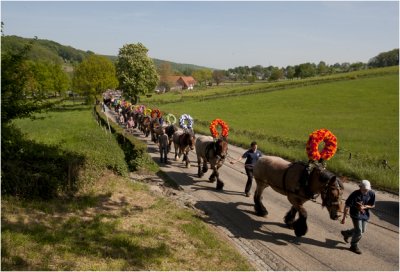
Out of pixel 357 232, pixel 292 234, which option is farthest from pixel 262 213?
pixel 357 232

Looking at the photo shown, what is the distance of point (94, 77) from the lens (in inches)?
2554

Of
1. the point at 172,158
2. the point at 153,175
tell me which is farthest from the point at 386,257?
the point at 172,158

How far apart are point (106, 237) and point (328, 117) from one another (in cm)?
4531

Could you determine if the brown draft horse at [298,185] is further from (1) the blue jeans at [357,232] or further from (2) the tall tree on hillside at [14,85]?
(2) the tall tree on hillside at [14,85]

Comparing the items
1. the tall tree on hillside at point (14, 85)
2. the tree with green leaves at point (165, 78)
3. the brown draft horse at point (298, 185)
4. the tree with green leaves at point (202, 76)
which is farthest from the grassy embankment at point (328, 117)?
the tree with green leaves at point (202, 76)

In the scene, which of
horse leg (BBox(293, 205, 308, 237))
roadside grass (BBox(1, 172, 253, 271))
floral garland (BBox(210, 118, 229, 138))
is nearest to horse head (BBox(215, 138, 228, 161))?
floral garland (BBox(210, 118, 229, 138))

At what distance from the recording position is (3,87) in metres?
9.69

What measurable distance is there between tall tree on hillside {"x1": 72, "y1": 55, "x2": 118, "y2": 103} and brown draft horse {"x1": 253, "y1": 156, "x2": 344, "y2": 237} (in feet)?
189

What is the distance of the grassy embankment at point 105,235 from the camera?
726 centimetres

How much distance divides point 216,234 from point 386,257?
461 cm

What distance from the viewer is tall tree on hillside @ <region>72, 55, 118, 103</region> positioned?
64.7 meters

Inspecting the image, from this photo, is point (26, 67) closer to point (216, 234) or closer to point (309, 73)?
point (216, 234)

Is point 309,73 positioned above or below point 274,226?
above

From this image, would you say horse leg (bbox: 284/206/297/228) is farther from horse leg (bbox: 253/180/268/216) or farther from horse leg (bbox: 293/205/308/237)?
horse leg (bbox: 253/180/268/216)
